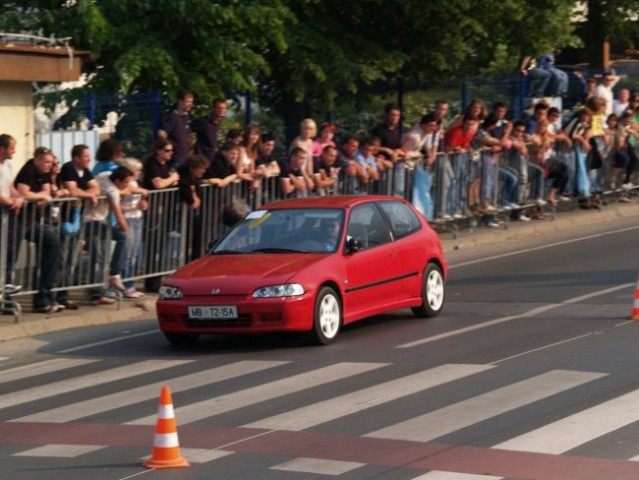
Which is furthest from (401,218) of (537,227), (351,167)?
(537,227)

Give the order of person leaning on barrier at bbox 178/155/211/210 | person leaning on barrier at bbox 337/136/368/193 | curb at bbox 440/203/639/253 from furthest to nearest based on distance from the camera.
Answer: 1. curb at bbox 440/203/639/253
2. person leaning on barrier at bbox 337/136/368/193
3. person leaning on barrier at bbox 178/155/211/210

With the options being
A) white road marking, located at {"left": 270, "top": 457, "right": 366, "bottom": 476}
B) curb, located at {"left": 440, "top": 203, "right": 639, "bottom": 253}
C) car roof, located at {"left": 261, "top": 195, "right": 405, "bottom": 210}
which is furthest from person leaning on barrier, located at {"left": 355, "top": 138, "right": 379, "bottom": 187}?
white road marking, located at {"left": 270, "top": 457, "right": 366, "bottom": 476}

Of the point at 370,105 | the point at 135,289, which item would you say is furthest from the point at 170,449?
the point at 370,105

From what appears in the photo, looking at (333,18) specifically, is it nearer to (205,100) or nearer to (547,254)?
(205,100)

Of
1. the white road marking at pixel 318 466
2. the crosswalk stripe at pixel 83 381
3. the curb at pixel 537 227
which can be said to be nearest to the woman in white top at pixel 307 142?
the curb at pixel 537 227

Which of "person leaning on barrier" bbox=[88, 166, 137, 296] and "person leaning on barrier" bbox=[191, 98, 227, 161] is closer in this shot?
"person leaning on barrier" bbox=[88, 166, 137, 296]

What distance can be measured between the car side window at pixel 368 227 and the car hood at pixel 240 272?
742 millimetres

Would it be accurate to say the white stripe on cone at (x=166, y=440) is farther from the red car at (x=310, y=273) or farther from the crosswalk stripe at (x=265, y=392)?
the red car at (x=310, y=273)

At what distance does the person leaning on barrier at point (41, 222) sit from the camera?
1742 cm

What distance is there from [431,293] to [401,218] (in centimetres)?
88

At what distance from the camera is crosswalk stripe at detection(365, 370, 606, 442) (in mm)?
10695

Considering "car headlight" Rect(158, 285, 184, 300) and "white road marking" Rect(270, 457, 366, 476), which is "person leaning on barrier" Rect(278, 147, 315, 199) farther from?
"white road marking" Rect(270, 457, 366, 476)

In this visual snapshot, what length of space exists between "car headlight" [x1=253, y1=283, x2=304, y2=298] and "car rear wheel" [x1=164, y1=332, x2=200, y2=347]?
94 centimetres

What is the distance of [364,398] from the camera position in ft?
39.8
